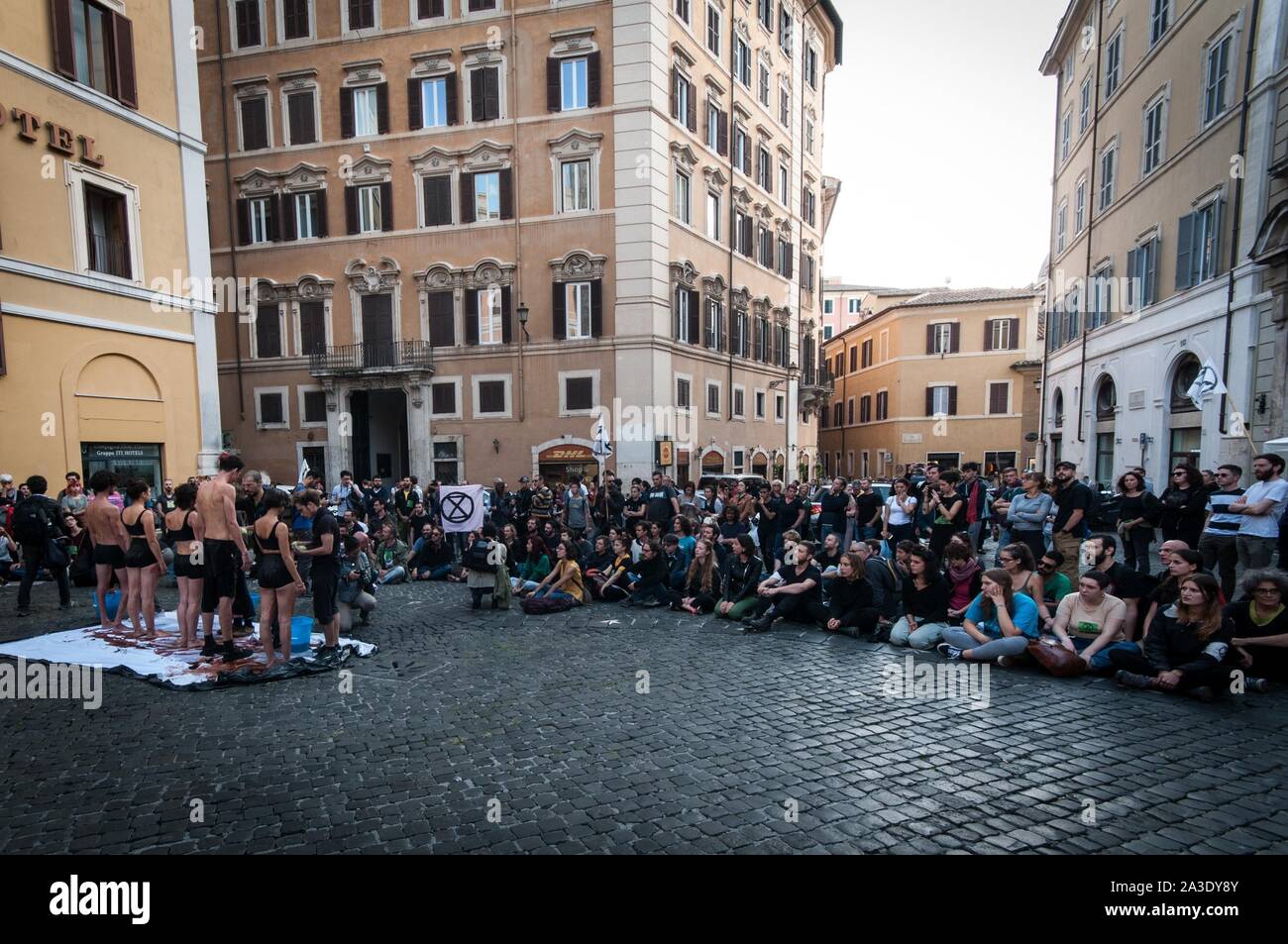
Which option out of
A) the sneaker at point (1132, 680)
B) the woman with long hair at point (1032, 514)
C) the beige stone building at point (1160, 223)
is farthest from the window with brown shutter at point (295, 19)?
the sneaker at point (1132, 680)

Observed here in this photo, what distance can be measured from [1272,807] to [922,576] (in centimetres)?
382

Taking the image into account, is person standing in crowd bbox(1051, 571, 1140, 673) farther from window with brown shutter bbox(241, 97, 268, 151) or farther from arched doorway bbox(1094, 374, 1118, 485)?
window with brown shutter bbox(241, 97, 268, 151)

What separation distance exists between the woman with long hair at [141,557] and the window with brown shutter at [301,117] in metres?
22.6

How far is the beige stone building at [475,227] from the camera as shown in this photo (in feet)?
76.4

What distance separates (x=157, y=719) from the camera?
5.52 meters

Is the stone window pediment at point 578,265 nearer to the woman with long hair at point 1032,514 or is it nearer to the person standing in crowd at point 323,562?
the woman with long hair at point 1032,514

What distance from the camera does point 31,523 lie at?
944cm

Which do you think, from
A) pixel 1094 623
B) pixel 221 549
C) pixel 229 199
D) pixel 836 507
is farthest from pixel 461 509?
pixel 229 199

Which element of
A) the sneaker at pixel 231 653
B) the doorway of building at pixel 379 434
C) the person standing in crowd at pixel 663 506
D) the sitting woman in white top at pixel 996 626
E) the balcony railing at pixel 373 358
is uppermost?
the balcony railing at pixel 373 358

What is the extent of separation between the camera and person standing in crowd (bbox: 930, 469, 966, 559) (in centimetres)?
985

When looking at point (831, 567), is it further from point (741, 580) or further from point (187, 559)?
point (187, 559)

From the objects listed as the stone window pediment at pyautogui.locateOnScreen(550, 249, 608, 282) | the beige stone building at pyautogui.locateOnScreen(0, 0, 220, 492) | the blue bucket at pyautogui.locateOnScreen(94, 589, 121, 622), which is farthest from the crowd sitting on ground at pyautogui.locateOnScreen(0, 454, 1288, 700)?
the stone window pediment at pyautogui.locateOnScreen(550, 249, 608, 282)
